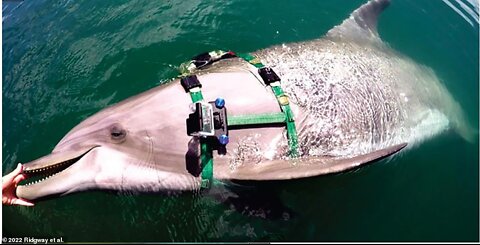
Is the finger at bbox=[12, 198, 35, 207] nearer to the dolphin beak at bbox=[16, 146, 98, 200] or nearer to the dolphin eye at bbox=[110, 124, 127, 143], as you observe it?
the dolphin beak at bbox=[16, 146, 98, 200]

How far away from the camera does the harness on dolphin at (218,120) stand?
13.6 feet

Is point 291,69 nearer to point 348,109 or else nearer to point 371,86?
point 348,109

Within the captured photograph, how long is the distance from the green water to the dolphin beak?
60cm

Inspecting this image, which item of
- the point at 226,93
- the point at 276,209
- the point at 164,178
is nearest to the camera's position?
the point at 164,178

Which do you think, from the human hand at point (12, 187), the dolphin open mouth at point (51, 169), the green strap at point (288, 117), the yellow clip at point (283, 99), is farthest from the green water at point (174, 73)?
the yellow clip at point (283, 99)

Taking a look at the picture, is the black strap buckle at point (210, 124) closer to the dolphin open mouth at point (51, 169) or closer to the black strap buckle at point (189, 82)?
the black strap buckle at point (189, 82)

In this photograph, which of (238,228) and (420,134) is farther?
(420,134)

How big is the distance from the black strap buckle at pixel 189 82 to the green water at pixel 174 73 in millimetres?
1092

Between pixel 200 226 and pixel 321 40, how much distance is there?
3.01 m

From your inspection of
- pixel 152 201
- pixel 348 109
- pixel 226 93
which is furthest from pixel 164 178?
pixel 348 109

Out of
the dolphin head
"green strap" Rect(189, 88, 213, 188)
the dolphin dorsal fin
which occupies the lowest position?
the dolphin head

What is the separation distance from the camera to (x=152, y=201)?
4688 millimetres

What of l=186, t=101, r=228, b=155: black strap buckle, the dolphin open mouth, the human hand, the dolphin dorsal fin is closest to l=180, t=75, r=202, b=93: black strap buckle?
l=186, t=101, r=228, b=155: black strap buckle

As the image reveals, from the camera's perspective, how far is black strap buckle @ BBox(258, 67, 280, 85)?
15.7ft
